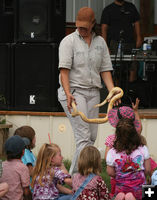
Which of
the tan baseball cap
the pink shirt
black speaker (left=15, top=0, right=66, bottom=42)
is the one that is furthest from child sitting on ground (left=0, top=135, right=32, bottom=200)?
black speaker (left=15, top=0, right=66, bottom=42)

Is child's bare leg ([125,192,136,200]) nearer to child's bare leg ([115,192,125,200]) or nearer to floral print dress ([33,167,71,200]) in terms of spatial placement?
child's bare leg ([115,192,125,200])

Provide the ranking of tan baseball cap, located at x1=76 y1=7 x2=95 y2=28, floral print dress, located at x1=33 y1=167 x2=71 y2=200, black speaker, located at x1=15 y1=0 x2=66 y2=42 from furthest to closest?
black speaker, located at x1=15 y1=0 x2=66 y2=42
tan baseball cap, located at x1=76 y1=7 x2=95 y2=28
floral print dress, located at x1=33 y1=167 x2=71 y2=200

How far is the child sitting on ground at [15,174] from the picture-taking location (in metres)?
4.11

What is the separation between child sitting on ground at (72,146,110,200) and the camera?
4.07 meters

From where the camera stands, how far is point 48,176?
13.9ft

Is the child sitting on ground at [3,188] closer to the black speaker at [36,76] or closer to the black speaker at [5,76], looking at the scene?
the black speaker at [36,76]

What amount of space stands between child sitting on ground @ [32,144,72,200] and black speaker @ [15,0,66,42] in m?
2.57

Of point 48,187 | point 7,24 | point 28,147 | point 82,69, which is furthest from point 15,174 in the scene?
point 7,24

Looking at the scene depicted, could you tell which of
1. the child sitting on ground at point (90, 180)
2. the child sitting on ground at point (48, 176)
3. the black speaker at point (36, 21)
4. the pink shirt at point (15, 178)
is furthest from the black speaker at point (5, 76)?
the child sitting on ground at point (90, 180)

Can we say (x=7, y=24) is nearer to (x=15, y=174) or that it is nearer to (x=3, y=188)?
(x=15, y=174)

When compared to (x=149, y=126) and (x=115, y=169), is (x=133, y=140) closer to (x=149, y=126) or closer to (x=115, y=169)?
(x=115, y=169)

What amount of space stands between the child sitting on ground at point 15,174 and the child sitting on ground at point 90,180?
0.36 meters

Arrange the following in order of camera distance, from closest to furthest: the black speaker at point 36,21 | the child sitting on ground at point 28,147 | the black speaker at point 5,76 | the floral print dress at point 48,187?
1. the floral print dress at point 48,187
2. the child sitting on ground at point 28,147
3. the black speaker at point 36,21
4. the black speaker at point 5,76

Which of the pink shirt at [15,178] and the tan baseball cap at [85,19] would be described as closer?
the pink shirt at [15,178]
